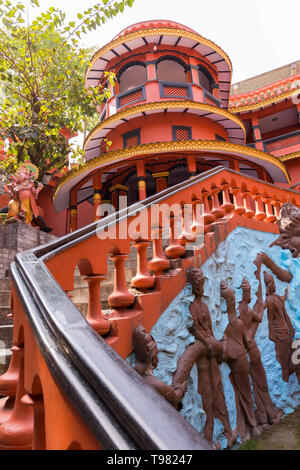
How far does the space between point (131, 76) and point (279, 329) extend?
44.6 feet

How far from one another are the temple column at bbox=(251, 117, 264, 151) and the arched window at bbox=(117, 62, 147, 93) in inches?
253

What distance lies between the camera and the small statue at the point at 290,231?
5.36 meters

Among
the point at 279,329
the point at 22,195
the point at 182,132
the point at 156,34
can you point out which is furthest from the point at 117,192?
the point at 279,329

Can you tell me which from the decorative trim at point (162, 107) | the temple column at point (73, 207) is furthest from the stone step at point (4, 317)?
the decorative trim at point (162, 107)

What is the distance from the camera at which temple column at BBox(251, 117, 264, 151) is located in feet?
51.9

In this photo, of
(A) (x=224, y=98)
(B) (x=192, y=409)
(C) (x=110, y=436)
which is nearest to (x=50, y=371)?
(C) (x=110, y=436)

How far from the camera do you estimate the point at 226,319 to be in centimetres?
401

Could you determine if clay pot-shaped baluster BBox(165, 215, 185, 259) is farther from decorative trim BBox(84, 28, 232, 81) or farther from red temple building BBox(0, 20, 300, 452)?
decorative trim BBox(84, 28, 232, 81)

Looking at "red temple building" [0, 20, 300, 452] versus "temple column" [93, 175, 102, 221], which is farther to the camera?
"temple column" [93, 175, 102, 221]

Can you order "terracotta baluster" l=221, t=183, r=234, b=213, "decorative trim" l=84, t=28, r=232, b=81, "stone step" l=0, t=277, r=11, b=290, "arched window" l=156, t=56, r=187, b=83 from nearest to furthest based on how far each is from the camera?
"stone step" l=0, t=277, r=11, b=290
"terracotta baluster" l=221, t=183, r=234, b=213
"decorative trim" l=84, t=28, r=232, b=81
"arched window" l=156, t=56, r=187, b=83

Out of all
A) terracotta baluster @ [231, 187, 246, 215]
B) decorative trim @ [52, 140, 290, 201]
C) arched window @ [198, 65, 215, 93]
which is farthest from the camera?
arched window @ [198, 65, 215, 93]

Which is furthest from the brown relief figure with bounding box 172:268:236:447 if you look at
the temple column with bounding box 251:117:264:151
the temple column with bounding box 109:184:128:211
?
the temple column with bounding box 251:117:264:151

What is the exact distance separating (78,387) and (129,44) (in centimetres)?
1427

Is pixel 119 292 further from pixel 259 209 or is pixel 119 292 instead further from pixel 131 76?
pixel 131 76
